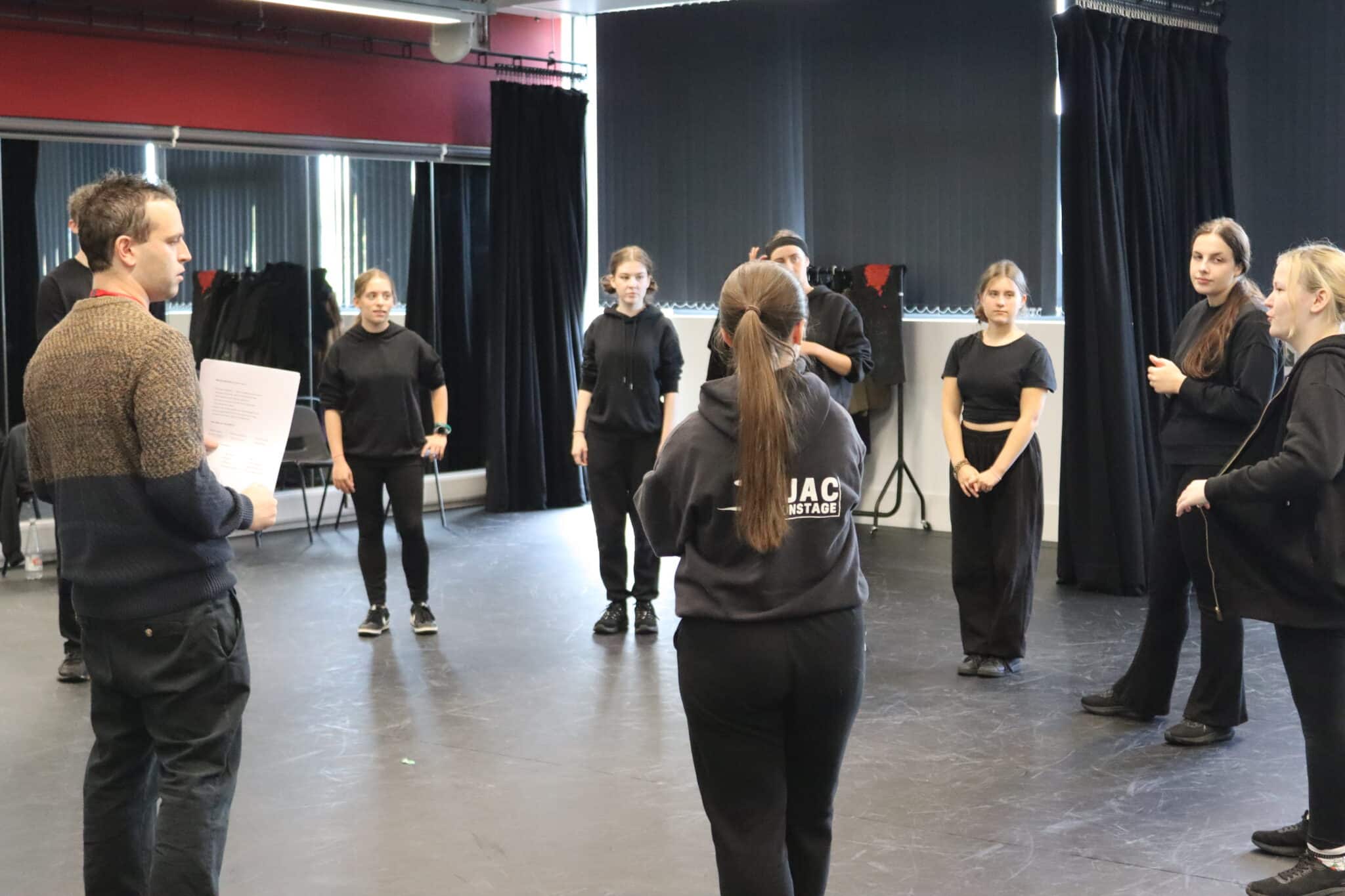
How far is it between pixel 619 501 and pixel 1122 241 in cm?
264

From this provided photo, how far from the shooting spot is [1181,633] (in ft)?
14.6

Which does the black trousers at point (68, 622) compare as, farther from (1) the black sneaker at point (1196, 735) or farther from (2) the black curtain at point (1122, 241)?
(2) the black curtain at point (1122, 241)

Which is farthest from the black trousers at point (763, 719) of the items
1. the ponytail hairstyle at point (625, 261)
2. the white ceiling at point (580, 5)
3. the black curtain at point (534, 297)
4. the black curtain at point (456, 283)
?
the black curtain at point (456, 283)

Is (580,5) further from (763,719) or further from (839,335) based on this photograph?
(763,719)

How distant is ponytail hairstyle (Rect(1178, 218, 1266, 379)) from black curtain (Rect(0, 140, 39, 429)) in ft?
17.9

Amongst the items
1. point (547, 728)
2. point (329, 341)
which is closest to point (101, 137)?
point (329, 341)

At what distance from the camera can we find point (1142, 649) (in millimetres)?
4594

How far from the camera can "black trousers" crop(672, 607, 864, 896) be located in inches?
97.0

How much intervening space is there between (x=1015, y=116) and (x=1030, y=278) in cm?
86

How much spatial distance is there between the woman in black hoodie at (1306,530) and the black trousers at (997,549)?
1716 mm

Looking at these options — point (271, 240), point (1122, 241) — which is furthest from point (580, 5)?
point (1122, 241)

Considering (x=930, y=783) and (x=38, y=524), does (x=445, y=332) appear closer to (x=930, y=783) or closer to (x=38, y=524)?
(x=38, y=524)

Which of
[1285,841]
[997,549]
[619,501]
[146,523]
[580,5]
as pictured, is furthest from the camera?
[580,5]

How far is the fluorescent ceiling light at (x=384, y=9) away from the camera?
7.30m
